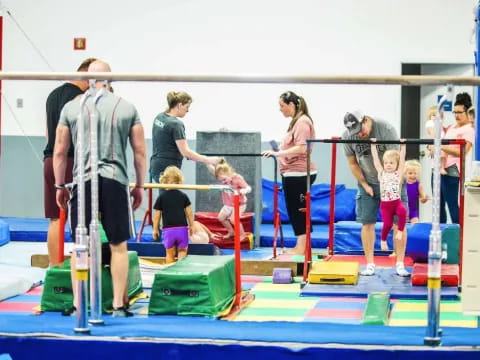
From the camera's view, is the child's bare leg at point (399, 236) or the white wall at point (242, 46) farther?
the white wall at point (242, 46)

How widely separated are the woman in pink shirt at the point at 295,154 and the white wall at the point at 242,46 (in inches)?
113

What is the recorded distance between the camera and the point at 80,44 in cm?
1248

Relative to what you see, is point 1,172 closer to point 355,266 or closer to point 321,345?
point 355,266

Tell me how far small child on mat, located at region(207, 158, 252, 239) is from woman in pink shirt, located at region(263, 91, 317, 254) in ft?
1.98

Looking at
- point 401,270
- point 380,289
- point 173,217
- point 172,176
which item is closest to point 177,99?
point 172,176

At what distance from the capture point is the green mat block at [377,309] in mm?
6168

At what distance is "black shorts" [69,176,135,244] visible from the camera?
5555mm

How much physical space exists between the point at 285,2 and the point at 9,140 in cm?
372

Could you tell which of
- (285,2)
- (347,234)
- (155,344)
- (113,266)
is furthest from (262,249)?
(155,344)

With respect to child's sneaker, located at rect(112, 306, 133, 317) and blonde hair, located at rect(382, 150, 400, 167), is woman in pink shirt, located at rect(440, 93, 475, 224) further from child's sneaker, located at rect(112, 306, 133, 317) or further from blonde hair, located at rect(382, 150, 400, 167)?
child's sneaker, located at rect(112, 306, 133, 317)

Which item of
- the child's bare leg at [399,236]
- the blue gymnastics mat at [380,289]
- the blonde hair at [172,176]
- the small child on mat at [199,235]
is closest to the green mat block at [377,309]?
the blue gymnastics mat at [380,289]

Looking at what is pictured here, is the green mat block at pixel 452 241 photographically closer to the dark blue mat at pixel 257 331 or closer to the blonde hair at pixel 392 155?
the blonde hair at pixel 392 155

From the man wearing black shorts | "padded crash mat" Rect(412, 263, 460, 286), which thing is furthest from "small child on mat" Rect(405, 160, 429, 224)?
the man wearing black shorts

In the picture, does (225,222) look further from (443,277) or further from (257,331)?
(257,331)
